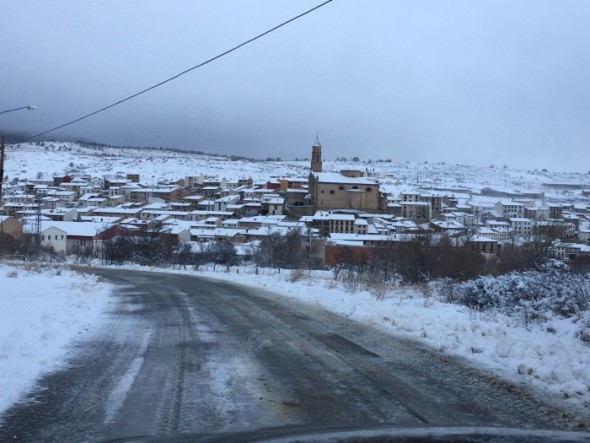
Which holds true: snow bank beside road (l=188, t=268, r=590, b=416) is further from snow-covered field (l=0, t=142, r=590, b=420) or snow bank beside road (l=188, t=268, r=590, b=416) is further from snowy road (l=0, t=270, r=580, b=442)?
snowy road (l=0, t=270, r=580, b=442)

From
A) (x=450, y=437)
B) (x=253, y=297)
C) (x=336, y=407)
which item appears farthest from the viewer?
(x=253, y=297)

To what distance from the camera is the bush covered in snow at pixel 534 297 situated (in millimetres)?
10909

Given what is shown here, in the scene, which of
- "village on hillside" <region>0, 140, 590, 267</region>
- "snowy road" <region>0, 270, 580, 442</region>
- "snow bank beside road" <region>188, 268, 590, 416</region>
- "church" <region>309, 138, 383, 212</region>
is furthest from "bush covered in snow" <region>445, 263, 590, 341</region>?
"church" <region>309, 138, 383, 212</region>

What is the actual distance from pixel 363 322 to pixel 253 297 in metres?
6.57

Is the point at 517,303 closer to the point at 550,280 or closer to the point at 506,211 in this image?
the point at 550,280

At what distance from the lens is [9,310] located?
12.6 m

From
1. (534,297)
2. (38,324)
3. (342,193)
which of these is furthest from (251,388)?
(342,193)

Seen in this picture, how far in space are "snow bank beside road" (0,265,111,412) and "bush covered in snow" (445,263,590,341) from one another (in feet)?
26.9

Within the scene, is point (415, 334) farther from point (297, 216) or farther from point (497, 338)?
point (297, 216)

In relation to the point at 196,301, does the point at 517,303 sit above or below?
above

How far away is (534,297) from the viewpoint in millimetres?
12547

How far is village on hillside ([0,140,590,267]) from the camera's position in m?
67.4

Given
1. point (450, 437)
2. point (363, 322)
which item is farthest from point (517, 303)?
point (450, 437)

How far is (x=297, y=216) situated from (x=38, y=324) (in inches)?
4284
